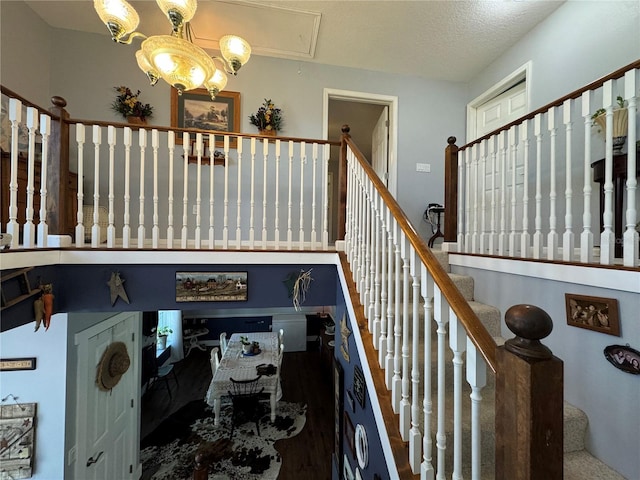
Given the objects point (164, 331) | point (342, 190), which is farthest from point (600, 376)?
point (164, 331)

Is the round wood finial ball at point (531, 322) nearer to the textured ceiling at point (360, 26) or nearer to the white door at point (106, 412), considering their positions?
the white door at point (106, 412)

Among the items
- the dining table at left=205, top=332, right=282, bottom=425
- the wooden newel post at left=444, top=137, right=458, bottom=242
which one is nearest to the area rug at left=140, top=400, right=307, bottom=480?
the dining table at left=205, top=332, right=282, bottom=425

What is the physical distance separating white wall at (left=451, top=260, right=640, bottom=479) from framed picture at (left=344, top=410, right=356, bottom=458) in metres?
1.22

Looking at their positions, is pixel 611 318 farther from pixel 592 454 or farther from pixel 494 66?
pixel 494 66

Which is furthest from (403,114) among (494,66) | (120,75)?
(120,75)

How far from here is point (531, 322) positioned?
61cm

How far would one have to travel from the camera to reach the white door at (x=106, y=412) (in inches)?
90.0

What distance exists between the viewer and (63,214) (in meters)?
1.90

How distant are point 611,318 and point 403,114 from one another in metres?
3.29

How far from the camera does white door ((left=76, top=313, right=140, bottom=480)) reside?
2.29 m

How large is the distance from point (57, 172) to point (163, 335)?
17.8 ft

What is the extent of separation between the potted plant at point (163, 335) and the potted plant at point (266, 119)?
535 centimetres

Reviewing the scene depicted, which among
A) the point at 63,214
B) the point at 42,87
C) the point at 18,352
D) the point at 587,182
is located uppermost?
the point at 42,87

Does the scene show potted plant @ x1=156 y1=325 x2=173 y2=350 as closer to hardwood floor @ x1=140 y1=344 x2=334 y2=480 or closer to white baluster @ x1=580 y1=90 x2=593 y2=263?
hardwood floor @ x1=140 y1=344 x2=334 y2=480
